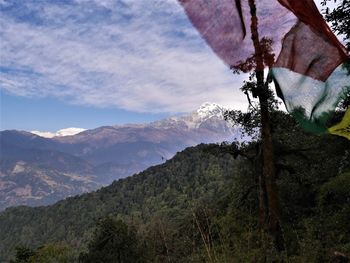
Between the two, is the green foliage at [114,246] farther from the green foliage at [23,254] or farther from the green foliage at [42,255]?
the green foliage at [23,254]

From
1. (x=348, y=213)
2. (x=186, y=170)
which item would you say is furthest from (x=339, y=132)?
(x=186, y=170)

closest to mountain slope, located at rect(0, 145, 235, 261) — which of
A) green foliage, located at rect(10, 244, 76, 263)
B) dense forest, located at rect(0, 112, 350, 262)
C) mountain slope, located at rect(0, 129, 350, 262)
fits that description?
mountain slope, located at rect(0, 129, 350, 262)

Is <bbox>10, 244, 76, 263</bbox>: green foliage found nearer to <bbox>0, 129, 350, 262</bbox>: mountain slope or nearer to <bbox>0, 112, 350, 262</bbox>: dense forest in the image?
<bbox>0, 112, 350, 262</bbox>: dense forest

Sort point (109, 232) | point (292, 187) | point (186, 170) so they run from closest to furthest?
point (292, 187) < point (109, 232) < point (186, 170)

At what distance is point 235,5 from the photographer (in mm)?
3033

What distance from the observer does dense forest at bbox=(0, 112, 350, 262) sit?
18.0ft

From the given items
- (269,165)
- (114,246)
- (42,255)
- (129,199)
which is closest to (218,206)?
(114,246)

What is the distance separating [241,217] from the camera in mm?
17812

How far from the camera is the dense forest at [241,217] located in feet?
18.0

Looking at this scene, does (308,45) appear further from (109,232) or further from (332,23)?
(109,232)

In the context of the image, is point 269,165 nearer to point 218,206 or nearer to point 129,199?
point 218,206

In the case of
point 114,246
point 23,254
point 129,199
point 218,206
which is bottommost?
point 23,254

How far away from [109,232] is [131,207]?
98.1m

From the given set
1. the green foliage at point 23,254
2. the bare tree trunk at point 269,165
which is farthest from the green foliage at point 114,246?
the bare tree trunk at point 269,165
